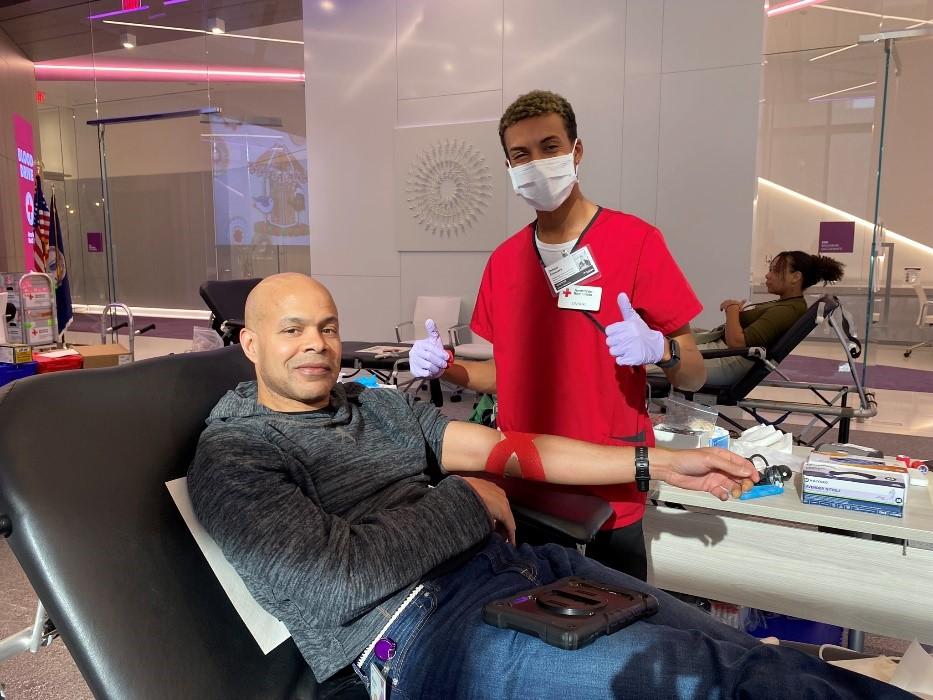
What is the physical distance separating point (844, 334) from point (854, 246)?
1894mm

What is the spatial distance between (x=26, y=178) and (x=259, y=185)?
12.0 ft

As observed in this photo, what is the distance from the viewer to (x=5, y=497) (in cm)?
100

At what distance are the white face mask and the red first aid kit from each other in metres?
2.07

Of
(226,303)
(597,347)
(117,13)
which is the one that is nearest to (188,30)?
(117,13)

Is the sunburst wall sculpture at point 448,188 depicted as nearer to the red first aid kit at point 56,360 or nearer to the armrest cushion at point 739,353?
the armrest cushion at point 739,353

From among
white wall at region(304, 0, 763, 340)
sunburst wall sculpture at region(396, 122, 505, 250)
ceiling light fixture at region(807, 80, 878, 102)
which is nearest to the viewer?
white wall at region(304, 0, 763, 340)

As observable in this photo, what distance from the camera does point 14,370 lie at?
2680 mm

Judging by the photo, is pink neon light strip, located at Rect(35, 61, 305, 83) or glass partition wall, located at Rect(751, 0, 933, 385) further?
pink neon light strip, located at Rect(35, 61, 305, 83)

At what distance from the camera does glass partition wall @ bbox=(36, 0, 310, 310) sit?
714cm

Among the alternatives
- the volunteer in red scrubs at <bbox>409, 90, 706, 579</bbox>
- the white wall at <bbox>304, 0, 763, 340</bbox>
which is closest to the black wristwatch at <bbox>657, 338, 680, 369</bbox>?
the volunteer in red scrubs at <bbox>409, 90, 706, 579</bbox>

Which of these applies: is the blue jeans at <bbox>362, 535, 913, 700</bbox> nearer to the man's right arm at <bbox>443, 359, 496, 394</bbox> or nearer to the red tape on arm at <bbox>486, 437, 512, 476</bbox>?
the red tape on arm at <bbox>486, 437, 512, 476</bbox>

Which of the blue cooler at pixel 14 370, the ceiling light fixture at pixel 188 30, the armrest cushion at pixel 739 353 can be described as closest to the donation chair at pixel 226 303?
the blue cooler at pixel 14 370

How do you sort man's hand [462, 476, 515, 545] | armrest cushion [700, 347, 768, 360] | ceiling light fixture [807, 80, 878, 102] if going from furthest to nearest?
1. ceiling light fixture [807, 80, 878, 102]
2. armrest cushion [700, 347, 768, 360]
3. man's hand [462, 476, 515, 545]

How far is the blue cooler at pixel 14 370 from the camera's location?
8.77ft
